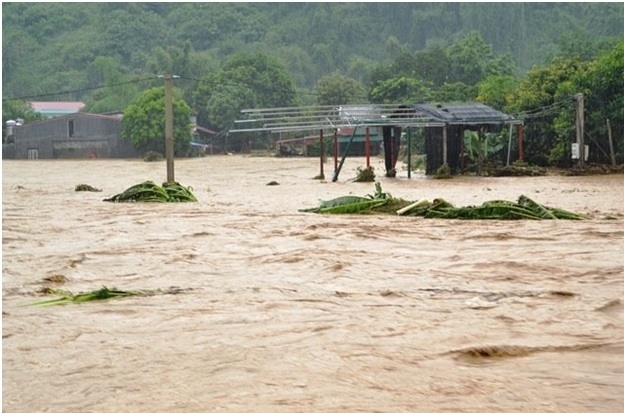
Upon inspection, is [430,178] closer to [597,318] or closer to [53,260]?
[53,260]

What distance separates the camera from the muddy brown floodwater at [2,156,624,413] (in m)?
4.28

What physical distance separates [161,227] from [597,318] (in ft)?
23.2

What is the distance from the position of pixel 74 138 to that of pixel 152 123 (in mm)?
5904

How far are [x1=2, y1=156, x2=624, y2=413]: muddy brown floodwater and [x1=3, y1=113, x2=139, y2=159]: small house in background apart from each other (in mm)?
37649

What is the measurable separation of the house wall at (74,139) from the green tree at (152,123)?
72.5 inches

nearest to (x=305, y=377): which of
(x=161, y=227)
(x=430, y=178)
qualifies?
(x=161, y=227)

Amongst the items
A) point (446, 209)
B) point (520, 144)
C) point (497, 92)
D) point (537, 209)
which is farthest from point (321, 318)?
point (497, 92)

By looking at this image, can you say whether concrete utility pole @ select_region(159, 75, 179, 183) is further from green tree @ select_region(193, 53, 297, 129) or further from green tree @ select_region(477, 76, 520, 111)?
green tree @ select_region(193, 53, 297, 129)

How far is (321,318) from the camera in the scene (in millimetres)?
5922

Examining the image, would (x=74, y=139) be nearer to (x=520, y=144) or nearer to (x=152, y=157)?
(x=152, y=157)

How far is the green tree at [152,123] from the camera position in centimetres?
4569

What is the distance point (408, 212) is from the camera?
12.3 m

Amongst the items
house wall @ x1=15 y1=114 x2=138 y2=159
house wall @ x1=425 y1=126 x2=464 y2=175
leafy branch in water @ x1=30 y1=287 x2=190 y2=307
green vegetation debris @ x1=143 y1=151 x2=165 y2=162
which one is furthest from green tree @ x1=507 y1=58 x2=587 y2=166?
house wall @ x1=15 y1=114 x2=138 y2=159

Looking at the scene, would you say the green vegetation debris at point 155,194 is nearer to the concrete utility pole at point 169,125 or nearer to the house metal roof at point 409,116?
the concrete utility pole at point 169,125
